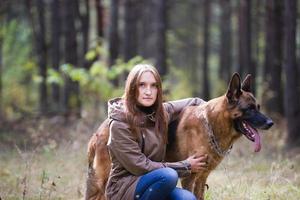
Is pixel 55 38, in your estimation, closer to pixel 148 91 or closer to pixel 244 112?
pixel 244 112

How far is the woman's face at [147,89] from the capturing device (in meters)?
5.19

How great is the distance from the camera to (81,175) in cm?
847

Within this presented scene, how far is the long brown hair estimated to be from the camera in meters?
5.13

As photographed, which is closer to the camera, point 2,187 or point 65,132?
point 2,187

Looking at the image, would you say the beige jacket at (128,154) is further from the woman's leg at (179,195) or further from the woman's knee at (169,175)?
the woman's leg at (179,195)

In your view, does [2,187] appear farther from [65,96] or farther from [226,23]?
[226,23]

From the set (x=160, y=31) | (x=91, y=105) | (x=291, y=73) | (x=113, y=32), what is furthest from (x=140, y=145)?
(x=113, y=32)

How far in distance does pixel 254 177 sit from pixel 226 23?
Answer: 2300 cm

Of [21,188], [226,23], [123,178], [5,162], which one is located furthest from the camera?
[226,23]

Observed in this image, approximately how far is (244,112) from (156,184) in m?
1.33

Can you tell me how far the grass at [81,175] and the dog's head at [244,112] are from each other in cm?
132

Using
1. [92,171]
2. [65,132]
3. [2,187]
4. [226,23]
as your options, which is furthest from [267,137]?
[226,23]

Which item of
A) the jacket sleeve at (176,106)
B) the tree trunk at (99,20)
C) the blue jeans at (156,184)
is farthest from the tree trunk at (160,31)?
the blue jeans at (156,184)

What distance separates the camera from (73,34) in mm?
16984
